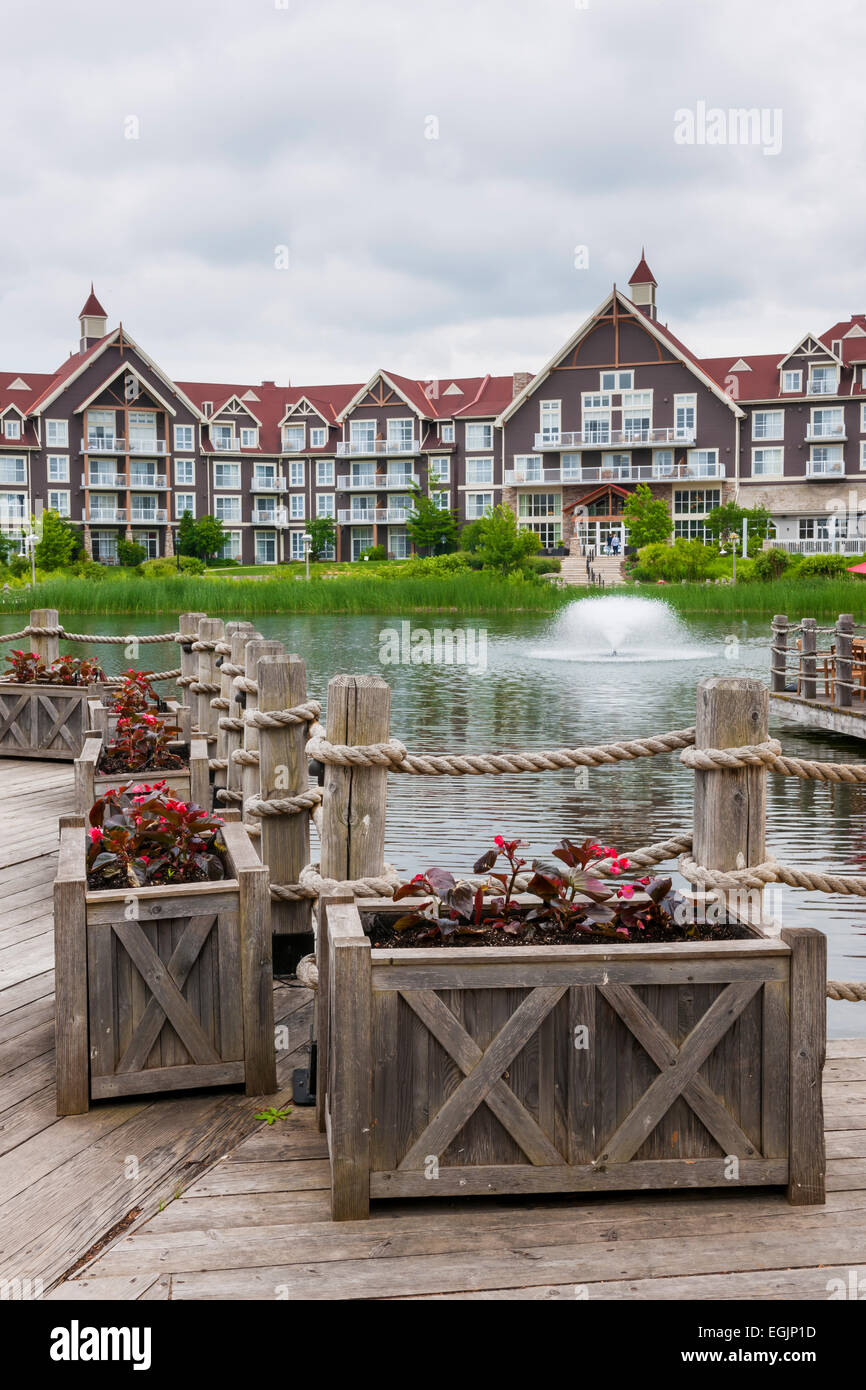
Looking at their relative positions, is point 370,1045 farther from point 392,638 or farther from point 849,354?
point 849,354

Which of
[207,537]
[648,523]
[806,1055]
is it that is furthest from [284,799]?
[207,537]

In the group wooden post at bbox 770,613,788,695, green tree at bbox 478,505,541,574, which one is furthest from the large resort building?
wooden post at bbox 770,613,788,695

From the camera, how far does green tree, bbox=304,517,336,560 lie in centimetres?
7269

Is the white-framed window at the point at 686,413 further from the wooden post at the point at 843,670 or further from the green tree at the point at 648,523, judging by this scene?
the wooden post at the point at 843,670

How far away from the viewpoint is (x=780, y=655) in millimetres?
22094

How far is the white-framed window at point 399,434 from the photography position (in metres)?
73.0

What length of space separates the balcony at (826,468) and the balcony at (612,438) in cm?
600

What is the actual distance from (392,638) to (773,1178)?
31.8 metres

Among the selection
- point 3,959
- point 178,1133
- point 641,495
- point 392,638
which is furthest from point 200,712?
point 641,495

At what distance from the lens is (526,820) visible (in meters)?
13.2

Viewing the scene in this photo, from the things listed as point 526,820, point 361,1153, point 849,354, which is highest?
point 849,354

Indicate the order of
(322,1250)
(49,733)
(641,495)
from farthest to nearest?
(641,495) < (49,733) < (322,1250)
